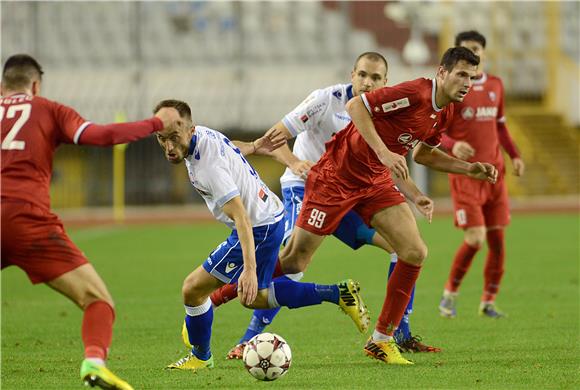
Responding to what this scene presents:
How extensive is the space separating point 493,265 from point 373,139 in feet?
11.3

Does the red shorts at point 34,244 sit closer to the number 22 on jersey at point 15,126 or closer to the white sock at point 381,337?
the number 22 on jersey at point 15,126

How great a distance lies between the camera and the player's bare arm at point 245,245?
641cm

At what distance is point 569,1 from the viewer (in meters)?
34.4

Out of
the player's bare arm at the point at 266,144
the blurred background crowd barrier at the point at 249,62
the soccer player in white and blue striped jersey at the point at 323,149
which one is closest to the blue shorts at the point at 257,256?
the soccer player in white and blue striped jersey at the point at 323,149

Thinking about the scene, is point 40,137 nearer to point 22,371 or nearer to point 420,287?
point 22,371

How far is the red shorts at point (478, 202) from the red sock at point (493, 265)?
135 millimetres

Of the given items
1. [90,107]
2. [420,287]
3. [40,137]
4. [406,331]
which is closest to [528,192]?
[90,107]

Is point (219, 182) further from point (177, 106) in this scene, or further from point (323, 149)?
point (323, 149)

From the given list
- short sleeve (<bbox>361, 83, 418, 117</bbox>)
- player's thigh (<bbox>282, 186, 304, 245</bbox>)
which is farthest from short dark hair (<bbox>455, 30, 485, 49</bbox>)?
short sleeve (<bbox>361, 83, 418, 117</bbox>)

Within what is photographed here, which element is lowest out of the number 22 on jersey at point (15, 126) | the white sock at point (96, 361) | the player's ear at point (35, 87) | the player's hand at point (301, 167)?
the white sock at point (96, 361)

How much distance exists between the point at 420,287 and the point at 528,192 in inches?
722

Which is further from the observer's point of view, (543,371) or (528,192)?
(528,192)

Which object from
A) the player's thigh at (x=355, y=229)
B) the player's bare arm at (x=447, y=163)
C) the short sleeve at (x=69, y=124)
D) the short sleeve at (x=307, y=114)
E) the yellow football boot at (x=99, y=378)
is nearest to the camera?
the yellow football boot at (x=99, y=378)

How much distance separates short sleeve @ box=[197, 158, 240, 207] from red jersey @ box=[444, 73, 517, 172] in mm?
3806
